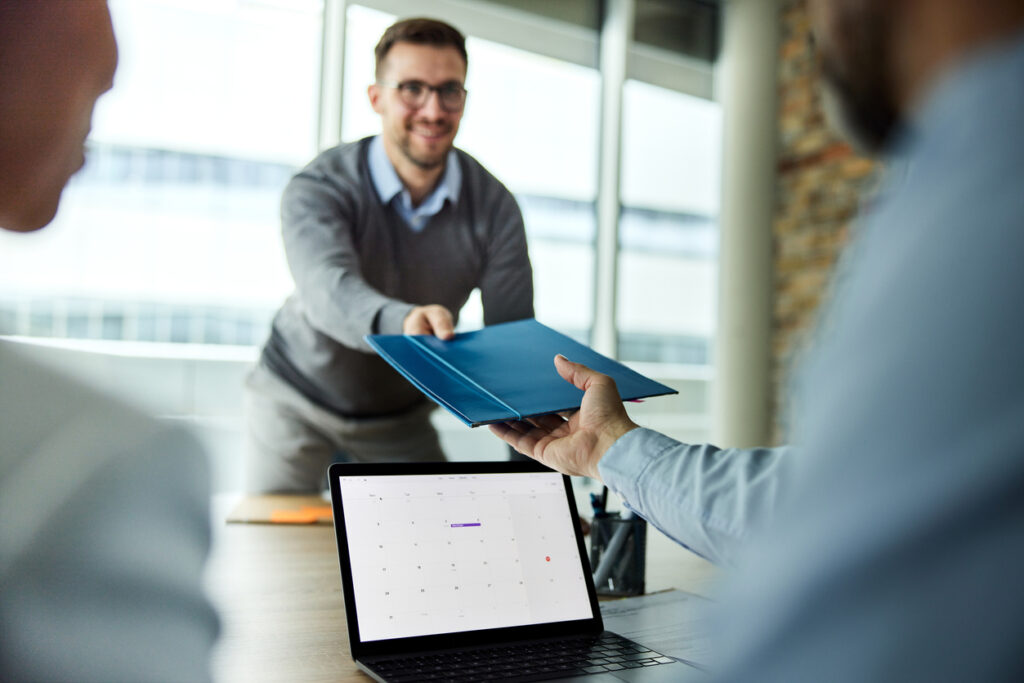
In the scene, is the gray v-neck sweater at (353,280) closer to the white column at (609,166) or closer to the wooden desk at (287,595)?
the wooden desk at (287,595)

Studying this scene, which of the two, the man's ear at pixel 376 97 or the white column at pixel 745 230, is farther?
the white column at pixel 745 230

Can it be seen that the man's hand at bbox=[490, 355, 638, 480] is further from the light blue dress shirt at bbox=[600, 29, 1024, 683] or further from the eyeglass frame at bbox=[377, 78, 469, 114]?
the eyeglass frame at bbox=[377, 78, 469, 114]

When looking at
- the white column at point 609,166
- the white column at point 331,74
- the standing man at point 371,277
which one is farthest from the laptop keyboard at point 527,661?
the white column at point 609,166

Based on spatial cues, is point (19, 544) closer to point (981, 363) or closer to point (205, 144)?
point (981, 363)

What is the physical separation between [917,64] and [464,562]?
72 cm

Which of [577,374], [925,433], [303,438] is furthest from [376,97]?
[925,433]

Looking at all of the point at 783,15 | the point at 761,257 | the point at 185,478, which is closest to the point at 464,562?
the point at 185,478

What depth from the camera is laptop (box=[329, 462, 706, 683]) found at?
80 cm

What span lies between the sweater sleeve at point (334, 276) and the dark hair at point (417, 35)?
0.41 metres

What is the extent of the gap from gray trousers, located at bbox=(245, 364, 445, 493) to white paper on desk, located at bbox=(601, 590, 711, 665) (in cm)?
99

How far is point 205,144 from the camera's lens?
7.14ft

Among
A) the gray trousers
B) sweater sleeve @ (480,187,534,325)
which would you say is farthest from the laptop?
sweater sleeve @ (480,187,534,325)

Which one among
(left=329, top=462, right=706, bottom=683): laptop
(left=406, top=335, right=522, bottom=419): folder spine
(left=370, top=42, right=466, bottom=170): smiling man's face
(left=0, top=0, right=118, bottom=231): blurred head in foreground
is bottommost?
(left=329, top=462, right=706, bottom=683): laptop

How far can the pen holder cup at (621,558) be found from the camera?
3.74 feet
